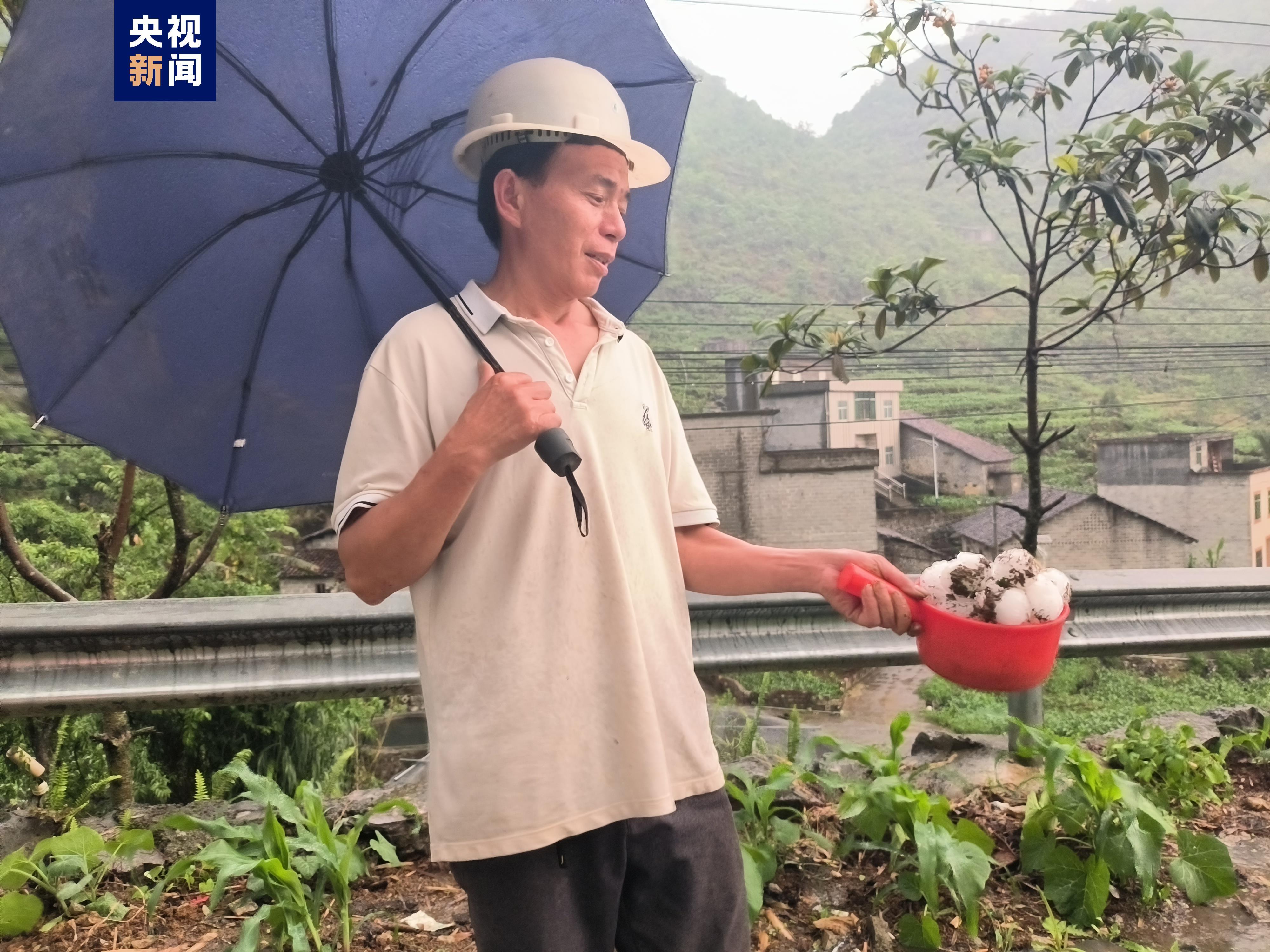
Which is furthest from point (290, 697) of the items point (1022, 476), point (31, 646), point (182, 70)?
point (1022, 476)

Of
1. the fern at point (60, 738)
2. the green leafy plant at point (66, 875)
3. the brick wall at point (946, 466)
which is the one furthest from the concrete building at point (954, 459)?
the fern at point (60, 738)

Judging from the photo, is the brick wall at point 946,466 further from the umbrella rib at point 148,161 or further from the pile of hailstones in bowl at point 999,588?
the umbrella rib at point 148,161

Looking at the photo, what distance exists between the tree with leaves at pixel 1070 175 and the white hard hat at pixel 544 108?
1484 mm

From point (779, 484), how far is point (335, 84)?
1505mm

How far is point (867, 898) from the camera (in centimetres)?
173

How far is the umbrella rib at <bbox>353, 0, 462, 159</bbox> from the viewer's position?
43.4 inches

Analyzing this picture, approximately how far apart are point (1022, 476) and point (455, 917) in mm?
1780

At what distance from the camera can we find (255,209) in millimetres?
1147

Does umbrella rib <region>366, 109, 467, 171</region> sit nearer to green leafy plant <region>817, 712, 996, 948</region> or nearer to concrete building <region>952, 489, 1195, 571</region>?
green leafy plant <region>817, 712, 996, 948</region>

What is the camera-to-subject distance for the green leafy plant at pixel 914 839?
5.10 feet

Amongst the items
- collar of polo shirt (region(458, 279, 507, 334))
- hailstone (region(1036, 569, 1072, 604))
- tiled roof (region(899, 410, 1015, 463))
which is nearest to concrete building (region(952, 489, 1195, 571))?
tiled roof (region(899, 410, 1015, 463))

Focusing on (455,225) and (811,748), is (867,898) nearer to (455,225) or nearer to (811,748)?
(811,748)

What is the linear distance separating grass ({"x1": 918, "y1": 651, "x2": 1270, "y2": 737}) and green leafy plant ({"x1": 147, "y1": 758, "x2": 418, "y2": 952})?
→ 1455mm

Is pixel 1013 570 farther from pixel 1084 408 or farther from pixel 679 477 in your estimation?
pixel 1084 408
